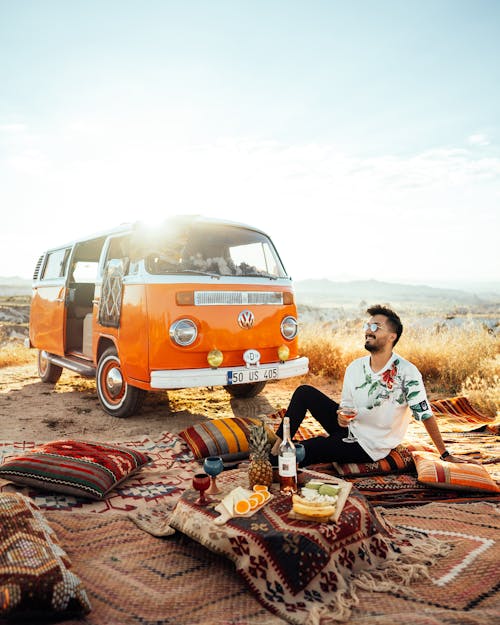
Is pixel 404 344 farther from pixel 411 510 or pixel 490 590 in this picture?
pixel 490 590

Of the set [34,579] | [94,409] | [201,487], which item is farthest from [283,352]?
[34,579]

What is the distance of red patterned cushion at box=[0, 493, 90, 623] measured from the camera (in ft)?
7.18

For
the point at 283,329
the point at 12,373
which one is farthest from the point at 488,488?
the point at 12,373

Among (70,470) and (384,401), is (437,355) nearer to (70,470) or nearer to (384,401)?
(384,401)

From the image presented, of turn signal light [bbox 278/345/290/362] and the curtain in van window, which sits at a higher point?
the curtain in van window

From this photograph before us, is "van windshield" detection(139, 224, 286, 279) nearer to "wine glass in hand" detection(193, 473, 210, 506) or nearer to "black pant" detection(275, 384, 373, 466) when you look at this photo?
"black pant" detection(275, 384, 373, 466)

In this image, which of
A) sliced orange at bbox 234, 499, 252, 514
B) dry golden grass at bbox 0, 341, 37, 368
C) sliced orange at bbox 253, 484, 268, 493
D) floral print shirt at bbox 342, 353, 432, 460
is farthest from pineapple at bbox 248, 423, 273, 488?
dry golden grass at bbox 0, 341, 37, 368

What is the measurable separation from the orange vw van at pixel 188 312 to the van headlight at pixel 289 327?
0.04ft

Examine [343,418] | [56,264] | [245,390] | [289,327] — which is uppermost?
[56,264]

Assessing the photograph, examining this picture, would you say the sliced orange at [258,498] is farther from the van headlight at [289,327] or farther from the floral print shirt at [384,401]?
the van headlight at [289,327]

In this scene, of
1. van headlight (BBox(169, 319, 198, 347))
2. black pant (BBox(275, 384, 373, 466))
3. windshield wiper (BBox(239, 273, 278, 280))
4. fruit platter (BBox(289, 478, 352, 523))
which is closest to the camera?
fruit platter (BBox(289, 478, 352, 523))

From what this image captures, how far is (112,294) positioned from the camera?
20.2ft

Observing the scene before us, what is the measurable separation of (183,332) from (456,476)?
293 centimetres

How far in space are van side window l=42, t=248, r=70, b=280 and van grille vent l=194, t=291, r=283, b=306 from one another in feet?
11.3
